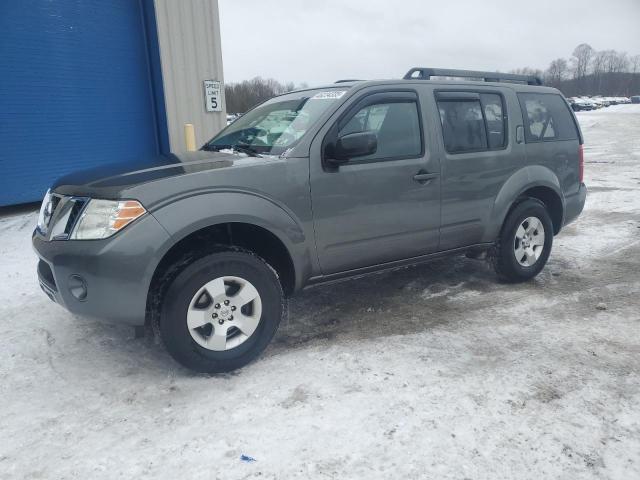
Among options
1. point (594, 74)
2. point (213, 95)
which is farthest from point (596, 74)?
point (213, 95)

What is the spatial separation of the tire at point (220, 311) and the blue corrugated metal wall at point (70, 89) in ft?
20.7

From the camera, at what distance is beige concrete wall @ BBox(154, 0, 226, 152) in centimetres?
884

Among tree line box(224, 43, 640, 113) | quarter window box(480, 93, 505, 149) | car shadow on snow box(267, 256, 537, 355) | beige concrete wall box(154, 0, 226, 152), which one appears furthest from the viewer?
tree line box(224, 43, 640, 113)

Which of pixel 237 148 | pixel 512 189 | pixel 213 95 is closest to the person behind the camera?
pixel 237 148

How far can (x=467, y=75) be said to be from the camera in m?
4.36

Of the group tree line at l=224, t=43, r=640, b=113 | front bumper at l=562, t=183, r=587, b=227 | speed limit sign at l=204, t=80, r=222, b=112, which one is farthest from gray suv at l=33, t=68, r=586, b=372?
tree line at l=224, t=43, r=640, b=113

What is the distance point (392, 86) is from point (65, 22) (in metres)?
6.55

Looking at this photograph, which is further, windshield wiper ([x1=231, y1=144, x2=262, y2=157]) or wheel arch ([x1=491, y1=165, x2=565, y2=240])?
wheel arch ([x1=491, y1=165, x2=565, y2=240])

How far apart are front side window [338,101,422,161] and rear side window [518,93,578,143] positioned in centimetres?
133

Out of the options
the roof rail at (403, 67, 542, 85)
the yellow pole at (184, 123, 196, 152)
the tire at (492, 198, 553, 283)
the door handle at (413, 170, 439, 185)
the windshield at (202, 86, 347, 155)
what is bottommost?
the tire at (492, 198, 553, 283)

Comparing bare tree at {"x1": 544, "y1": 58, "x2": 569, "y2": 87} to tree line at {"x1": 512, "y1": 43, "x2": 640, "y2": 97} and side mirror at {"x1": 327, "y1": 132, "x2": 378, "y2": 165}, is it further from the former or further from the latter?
side mirror at {"x1": 327, "y1": 132, "x2": 378, "y2": 165}

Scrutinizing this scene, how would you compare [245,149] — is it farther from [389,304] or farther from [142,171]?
[389,304]

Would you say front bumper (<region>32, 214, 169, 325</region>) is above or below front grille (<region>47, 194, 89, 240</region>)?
below

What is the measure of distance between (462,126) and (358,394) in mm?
2375
